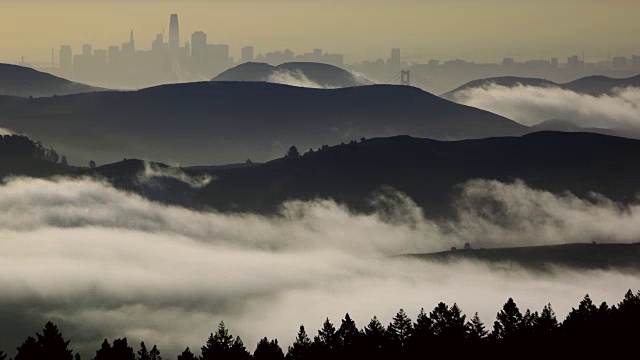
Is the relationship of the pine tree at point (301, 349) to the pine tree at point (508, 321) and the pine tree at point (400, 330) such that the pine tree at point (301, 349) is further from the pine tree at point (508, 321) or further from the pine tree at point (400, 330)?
the pine tree at point (508, 321)

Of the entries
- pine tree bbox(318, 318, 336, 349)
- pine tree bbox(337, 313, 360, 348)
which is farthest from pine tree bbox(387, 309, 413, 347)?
pine tree bbox(318, 318, 336, 349)

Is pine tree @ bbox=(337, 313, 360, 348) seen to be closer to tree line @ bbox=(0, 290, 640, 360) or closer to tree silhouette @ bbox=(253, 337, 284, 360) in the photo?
tree line @ bbox=(0, 290, 640, 360)

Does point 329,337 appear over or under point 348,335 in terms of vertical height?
over

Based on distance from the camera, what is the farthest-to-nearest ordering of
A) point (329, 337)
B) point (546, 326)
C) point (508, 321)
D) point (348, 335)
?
point (508, 321) < point (546, 326) < point (329, 337) < point (348, 335)

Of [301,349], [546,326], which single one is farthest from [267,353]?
[546,326]

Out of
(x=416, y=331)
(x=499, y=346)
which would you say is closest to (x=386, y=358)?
(x=416, y=331)

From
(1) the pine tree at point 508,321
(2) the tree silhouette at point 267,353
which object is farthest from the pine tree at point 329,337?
(1) the pine tree at point 508,321

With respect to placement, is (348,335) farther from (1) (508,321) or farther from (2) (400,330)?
(1) (508,321)

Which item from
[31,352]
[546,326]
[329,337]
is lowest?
[31,352]

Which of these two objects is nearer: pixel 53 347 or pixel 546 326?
pixel 53 347
